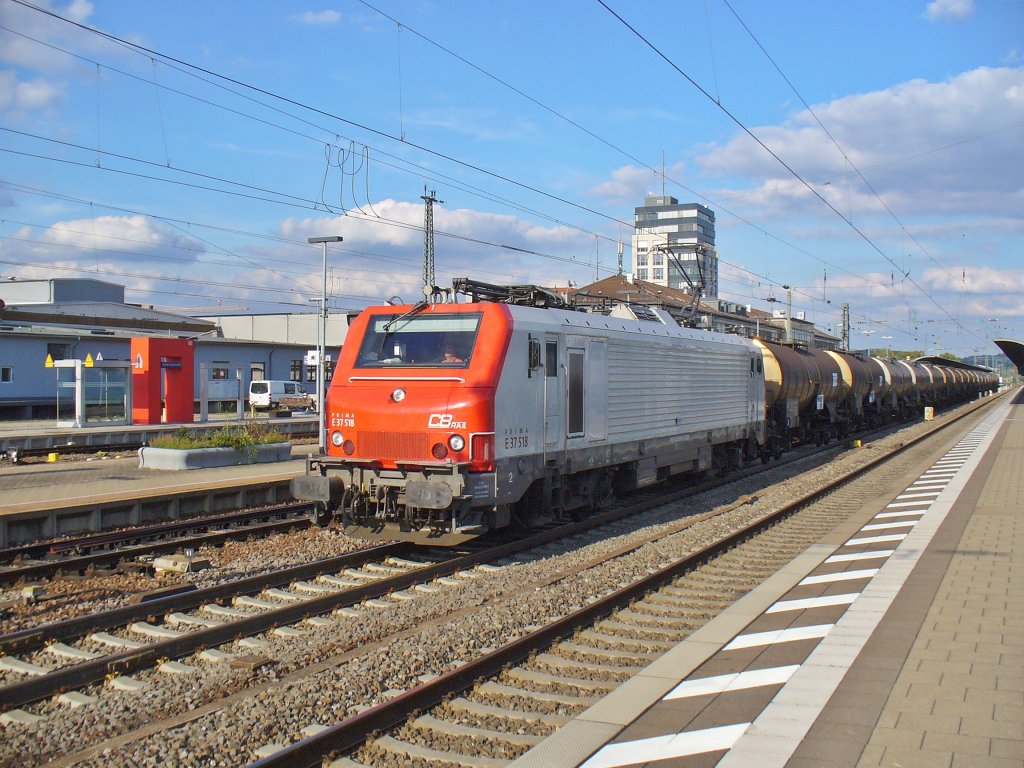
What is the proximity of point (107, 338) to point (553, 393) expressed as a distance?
38.3 meters

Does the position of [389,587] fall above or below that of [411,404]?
below

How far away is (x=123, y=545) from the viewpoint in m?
12.2

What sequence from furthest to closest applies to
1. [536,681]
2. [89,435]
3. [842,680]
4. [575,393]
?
[89,435], [575,393], [536,681], [842,680]

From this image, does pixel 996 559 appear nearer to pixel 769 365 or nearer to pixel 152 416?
pixel 769 365

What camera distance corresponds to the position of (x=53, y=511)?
42.4 ft

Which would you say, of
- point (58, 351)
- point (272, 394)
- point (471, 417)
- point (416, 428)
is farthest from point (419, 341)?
point (272, 394)

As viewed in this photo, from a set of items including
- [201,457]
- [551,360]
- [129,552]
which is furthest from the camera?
[201,457]

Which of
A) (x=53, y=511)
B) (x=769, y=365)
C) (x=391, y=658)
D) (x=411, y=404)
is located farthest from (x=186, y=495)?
(x=769, y=365)

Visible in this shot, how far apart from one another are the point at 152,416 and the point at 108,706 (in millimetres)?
28349

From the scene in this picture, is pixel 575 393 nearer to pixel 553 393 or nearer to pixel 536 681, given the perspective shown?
pixel 553 393

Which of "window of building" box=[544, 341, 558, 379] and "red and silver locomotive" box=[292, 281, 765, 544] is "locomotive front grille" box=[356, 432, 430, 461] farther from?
"window of building" box=[544, 341, 558, 379]

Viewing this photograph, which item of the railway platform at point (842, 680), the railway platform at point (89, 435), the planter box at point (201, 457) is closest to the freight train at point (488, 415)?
the railway platform at point (842, 680)

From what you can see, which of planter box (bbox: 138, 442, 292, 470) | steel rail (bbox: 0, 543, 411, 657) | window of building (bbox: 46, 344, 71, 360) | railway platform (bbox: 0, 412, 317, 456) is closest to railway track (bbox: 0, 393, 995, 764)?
steel rail (bbox: 0, 543, 411, 657)

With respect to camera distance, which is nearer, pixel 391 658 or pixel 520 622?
pixel 391 658
